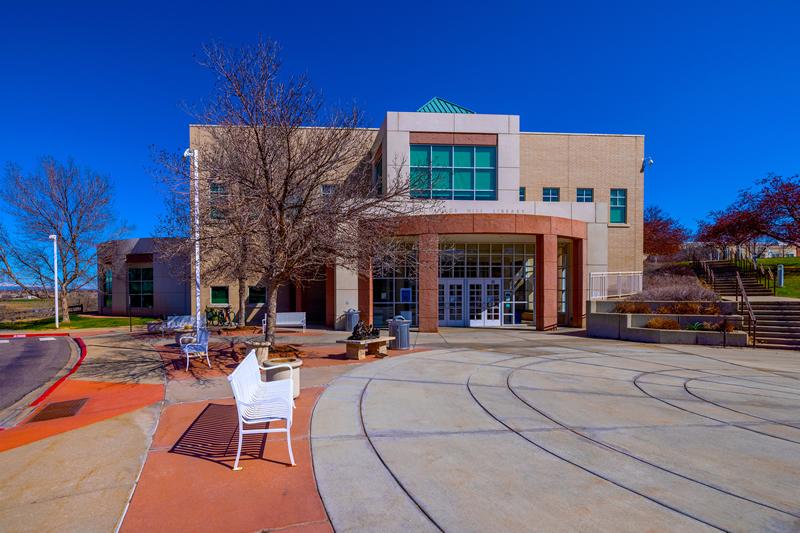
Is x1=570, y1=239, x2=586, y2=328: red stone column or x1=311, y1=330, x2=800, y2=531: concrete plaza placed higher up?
x1=570, y1=239, x2=586, y2=328: red stone column

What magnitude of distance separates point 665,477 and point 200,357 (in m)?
11.2

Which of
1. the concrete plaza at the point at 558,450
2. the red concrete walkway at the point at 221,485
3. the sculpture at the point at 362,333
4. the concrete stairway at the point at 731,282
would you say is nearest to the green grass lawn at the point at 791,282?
the concrete stairway at the point at 731,282

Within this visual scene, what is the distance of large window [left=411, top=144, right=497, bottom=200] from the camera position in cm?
2086

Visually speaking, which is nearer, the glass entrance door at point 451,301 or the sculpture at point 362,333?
the sculpture at point 362,333

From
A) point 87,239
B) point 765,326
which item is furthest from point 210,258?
point 765,326

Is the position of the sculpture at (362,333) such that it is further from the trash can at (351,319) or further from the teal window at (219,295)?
the teal window at (219,295)

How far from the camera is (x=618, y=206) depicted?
26.4 meters

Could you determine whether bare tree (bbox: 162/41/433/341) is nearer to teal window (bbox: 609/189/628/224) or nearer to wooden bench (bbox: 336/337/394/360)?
wooden bench (bbox: 336/337/394/360)

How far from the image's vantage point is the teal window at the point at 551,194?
26094mm

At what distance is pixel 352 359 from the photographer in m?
11.5

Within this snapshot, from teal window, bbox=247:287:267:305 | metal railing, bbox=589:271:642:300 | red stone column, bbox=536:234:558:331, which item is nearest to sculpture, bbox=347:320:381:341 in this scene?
red stone column, bbox=536:234:558:331

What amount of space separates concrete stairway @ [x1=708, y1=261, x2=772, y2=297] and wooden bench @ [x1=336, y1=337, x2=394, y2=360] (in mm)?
21134

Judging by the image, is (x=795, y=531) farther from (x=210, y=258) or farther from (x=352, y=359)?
(x=210, y=258)

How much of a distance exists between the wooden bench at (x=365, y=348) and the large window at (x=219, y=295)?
685 inches
